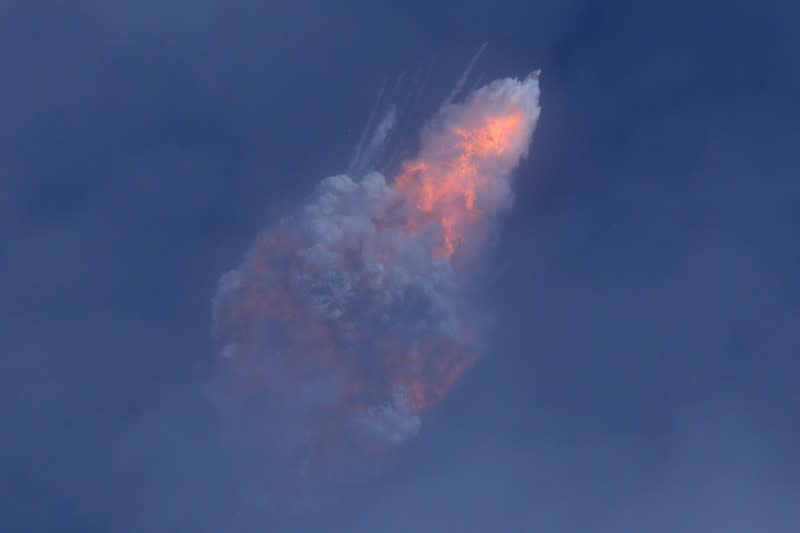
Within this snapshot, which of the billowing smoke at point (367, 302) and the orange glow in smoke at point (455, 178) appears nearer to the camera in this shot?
the billowing smoke at point (367, 302)

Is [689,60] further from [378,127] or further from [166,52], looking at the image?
[166,52]

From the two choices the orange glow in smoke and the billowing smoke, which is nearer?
the billowing smoke

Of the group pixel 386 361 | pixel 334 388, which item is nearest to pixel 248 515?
pixel 334 388

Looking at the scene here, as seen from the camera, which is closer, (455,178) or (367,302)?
(367,302)

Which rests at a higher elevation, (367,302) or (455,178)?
(455,178)
